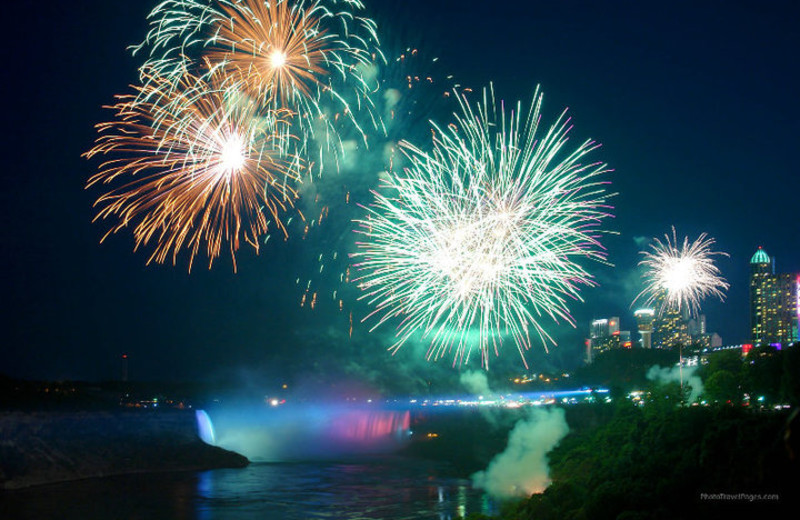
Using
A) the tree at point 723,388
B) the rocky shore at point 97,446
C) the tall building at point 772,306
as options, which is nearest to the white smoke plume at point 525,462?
the tree at point 723,388


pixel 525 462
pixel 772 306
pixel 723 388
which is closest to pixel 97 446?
pixel 525 462

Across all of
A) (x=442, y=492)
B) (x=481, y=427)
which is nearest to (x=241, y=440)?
(x=481, y=427)

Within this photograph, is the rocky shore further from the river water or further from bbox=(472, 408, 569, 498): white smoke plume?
bbox=(472, 408, 569, 498): white smoke plume

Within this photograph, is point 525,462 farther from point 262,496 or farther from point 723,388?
point 262,496

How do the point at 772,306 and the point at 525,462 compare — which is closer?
the point at 525,462

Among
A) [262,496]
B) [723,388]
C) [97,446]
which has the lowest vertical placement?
[262,496]

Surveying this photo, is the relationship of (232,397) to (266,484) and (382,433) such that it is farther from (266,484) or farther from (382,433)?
(266,484)

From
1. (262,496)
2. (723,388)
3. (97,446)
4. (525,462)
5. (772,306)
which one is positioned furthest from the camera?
(772,306)
